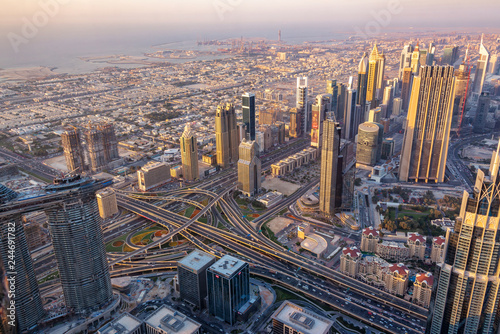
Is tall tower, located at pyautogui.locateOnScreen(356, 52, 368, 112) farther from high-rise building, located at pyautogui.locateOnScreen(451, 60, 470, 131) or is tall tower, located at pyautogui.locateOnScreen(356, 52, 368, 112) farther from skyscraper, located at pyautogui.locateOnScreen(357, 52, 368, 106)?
high-rise building, located at pyautogui.locateOnScreen(451, 60, 470, 131)

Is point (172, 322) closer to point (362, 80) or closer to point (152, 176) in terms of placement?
point (152, 176)

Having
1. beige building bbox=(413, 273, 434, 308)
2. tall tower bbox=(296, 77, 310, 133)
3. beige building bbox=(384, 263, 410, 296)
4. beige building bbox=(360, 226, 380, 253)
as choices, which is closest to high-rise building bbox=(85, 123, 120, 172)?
tall tower bbox=(296, 77, 310, 133)

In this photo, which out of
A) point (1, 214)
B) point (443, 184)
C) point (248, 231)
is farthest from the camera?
point (443, 184)

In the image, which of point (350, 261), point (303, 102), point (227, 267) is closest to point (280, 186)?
point (350, 261)

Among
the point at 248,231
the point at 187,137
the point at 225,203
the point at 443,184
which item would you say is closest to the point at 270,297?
the point at 248,231

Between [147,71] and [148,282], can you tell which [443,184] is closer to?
[148,282]

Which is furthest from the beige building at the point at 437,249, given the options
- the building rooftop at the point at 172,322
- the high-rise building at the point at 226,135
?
the high-rise building at the point at 226,135
